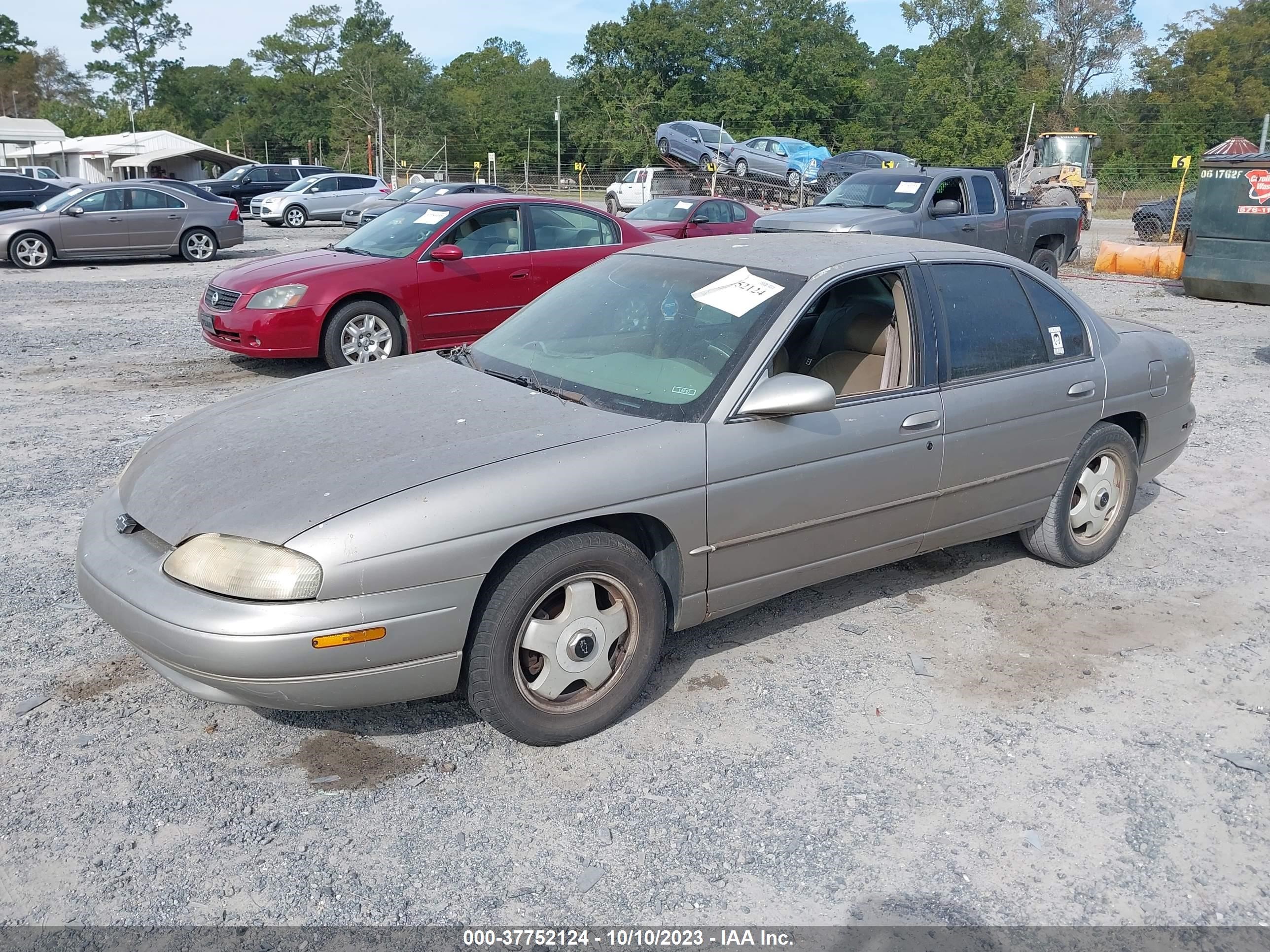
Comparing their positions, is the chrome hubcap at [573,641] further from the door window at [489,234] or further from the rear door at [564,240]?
the door window at [489,234]

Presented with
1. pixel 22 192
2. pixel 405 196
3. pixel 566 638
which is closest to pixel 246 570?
pixel 566 638

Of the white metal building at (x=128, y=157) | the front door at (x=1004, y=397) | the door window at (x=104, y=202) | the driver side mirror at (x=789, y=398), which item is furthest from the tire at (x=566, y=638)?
the white metal building at (x=128, y=157)

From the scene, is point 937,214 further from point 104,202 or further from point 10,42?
point 10,42

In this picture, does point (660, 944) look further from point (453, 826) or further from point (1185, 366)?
point (1185, 366)

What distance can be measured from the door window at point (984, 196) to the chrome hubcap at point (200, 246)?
1368cm

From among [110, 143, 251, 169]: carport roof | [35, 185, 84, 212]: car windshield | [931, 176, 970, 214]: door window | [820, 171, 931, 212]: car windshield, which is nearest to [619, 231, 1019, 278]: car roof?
[820, 171, 931, 212]: car windshield

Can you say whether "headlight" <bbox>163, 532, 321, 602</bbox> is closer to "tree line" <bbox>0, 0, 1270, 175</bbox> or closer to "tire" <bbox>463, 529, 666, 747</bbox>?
"tire" <bbox>463, 529, 666, 747</bbox>

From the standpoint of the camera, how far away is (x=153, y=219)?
1855cm

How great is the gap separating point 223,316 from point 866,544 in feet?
21.0

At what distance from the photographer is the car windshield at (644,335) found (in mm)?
3775

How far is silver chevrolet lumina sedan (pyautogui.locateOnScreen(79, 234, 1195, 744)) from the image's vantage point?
9.91 ft

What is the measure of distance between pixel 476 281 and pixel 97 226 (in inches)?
486

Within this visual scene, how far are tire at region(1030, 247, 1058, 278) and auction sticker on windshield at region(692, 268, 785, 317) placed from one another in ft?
37.8

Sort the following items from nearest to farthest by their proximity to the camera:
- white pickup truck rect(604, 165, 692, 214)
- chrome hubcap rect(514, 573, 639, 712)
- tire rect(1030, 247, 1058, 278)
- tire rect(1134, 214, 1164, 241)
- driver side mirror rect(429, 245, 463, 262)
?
chrome hubcap rect(514, 573, 639, 712) < driver side mirror rect(429, 245, 463, 262) < tire rect(1030, 247, 1058, 278) < tire rect(1134, 214, 1164, 241) < white pickup truck rect(604, 165, 692, 214)
